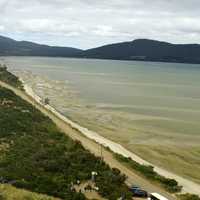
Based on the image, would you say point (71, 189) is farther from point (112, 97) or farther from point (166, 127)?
point (112, 97)

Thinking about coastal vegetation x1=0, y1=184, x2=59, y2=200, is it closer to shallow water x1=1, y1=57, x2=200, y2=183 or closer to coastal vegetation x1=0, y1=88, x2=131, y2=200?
coastal vegetation x1=0, y1=88, x2=131, y2=200

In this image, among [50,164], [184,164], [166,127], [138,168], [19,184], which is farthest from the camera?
[166,127]

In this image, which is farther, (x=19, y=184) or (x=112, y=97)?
(x=112, y=97)

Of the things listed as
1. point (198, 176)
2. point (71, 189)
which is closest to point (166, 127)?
point (198, 176)

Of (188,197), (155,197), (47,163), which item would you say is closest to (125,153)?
(47,163)

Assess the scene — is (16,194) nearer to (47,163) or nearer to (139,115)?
(47,163)

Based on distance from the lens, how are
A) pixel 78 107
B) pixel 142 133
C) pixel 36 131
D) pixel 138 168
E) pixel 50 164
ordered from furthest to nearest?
1. pixel 78 107
2. pixel 142 133
3. pixel 36 131
4. pixel 138 168
5. pixel 50 164
